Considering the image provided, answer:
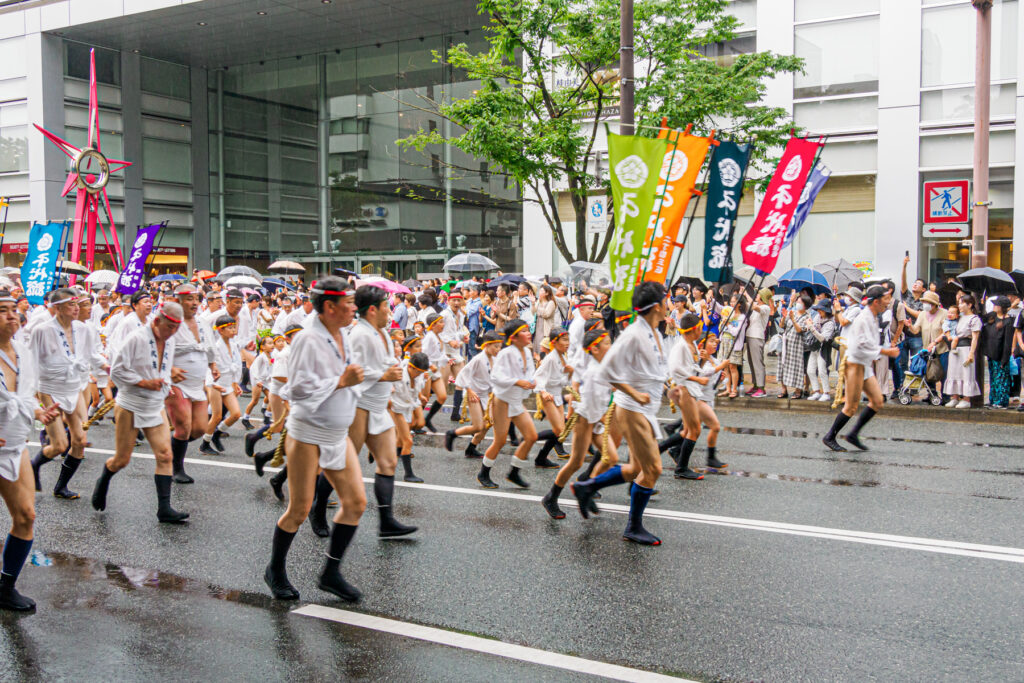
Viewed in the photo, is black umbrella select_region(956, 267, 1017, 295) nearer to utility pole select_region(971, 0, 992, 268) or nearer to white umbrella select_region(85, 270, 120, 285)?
utility pole select_region(971, 0, 992, 268)

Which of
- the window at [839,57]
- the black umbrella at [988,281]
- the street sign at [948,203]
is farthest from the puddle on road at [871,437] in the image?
the window at [839,57]

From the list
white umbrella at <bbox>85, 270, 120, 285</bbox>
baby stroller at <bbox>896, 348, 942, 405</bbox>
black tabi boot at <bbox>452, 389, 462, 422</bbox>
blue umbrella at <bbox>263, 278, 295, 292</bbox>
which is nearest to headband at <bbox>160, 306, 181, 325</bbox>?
black tabi boot at <bbox>452, 389, 462, 422</bbox>

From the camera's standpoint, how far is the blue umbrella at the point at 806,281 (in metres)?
17.2

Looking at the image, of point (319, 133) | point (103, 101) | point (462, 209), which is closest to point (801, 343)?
point (462, 209)

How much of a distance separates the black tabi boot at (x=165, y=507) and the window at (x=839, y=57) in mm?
19291

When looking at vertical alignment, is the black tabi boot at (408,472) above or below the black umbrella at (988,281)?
below

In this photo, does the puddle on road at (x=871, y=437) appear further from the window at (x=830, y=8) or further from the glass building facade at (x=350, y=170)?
the glass building facade at (x=350, y=170)

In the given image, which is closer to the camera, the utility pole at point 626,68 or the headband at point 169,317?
the headband at point 169,317

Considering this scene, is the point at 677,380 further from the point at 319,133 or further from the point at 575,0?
the point at 319,133

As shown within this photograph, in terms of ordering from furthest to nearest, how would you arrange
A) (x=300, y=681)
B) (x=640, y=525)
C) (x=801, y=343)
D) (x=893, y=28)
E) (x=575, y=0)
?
(x=893, y=28) < (x=575, y=0) < (x=801, y=343) < (x=640, y=525) < (x=300, y=681)

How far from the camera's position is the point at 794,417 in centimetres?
1345

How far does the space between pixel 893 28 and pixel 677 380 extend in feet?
54.8

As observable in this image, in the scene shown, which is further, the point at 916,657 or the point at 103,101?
the point at 103,101

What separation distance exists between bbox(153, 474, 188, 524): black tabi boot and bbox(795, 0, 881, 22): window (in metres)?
20.4
